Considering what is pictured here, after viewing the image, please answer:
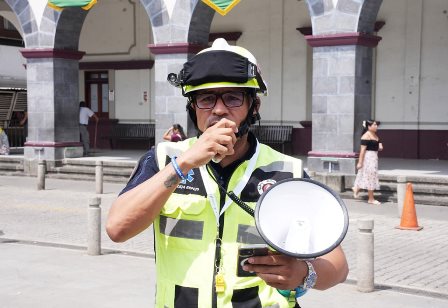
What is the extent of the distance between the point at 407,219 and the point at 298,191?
331 inches

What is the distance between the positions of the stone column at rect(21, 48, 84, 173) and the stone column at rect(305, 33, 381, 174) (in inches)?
290

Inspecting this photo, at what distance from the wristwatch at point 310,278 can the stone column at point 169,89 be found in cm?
1326

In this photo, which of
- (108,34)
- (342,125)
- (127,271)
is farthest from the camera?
(108,34)

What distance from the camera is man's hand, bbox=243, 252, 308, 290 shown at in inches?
70.5

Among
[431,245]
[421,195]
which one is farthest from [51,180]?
[431,245]

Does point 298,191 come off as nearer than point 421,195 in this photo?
Yes

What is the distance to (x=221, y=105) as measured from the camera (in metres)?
2.09

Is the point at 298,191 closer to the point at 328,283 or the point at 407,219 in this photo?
the point at 328,283

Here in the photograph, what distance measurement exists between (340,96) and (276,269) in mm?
11776

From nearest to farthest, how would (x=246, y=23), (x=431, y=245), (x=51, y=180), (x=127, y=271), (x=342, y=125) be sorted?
(x=127, y=271) → (x=431, y=245) → (x=342, y=125) → (x=51, y=180) → (x=246, y=23)

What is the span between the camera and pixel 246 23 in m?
20.0

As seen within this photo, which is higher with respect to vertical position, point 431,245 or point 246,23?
point 246,23

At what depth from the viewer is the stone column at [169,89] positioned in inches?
596

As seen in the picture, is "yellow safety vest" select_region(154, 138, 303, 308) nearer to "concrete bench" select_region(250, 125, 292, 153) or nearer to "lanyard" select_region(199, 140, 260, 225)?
"lanyard" select_region(199, 140, 260, 225)
